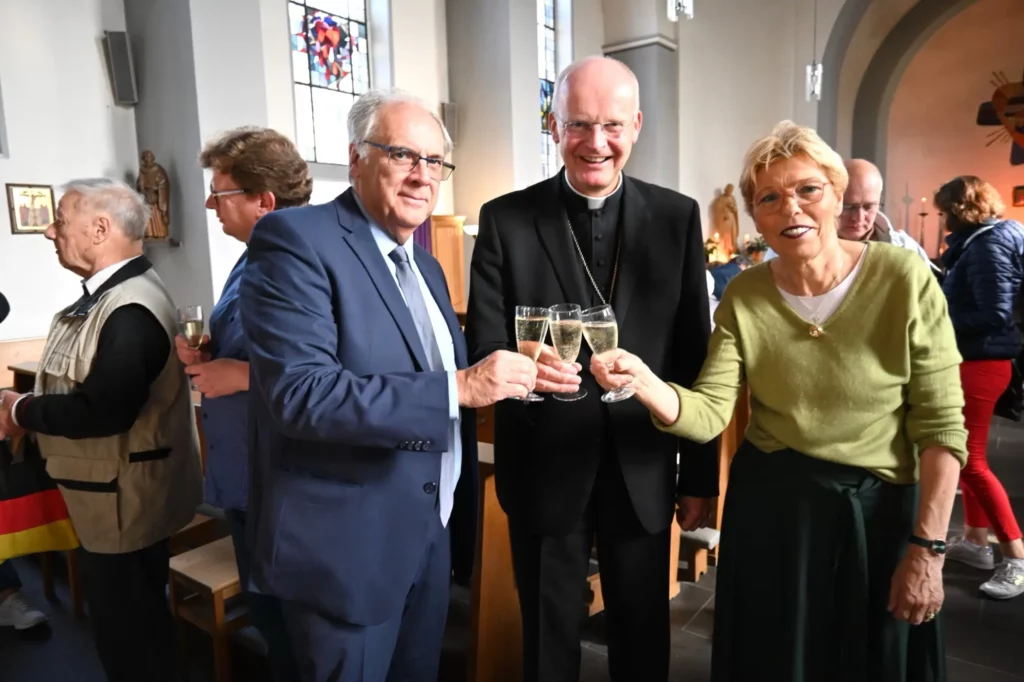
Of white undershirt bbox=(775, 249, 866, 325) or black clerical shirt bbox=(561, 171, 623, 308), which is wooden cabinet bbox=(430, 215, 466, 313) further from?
white undershirt bbox=(775, 249, 866, 325)

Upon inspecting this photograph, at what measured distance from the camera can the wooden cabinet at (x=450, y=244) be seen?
7.46 meters

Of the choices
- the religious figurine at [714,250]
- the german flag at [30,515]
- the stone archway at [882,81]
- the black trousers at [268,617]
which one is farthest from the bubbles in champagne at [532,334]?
the stone archway at [882,81]

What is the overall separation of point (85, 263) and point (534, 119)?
250 inches

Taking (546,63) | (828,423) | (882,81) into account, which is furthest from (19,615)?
(882,81)

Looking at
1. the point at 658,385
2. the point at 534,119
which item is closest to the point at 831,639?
the point at 658,385

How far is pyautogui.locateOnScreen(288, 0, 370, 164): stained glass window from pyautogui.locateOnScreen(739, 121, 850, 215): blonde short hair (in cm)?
559

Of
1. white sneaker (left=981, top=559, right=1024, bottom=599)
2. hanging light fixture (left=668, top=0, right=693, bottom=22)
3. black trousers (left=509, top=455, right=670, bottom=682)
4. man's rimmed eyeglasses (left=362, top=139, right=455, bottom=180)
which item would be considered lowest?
white sneaker (left=981, top=559, right=1024, bottom=599)

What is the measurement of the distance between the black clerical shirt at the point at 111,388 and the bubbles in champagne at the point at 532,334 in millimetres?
1094

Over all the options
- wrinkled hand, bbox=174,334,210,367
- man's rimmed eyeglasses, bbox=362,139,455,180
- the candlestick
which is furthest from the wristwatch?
the candlestick

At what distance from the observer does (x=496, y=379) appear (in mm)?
1155

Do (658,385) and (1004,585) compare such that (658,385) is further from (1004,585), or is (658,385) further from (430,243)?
(430,243)

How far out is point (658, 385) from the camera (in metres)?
1.38

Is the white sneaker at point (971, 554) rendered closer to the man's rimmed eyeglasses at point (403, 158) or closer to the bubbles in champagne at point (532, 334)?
the bubbles in champagne at point (532, 334)

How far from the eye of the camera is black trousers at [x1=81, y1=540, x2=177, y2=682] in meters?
1.90
